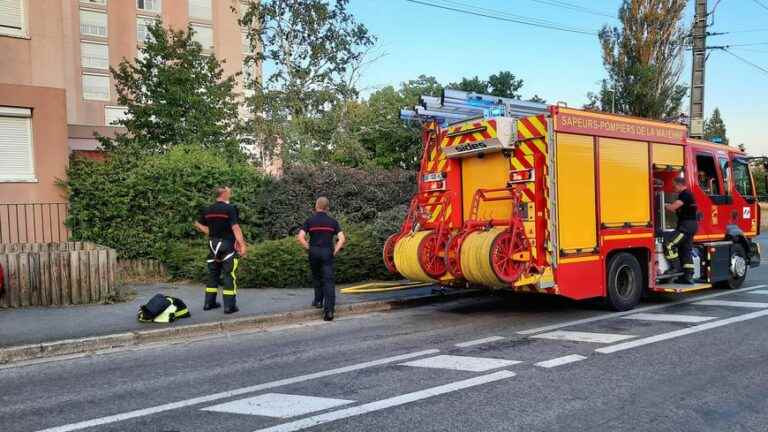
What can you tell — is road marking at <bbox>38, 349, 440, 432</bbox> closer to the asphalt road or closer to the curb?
the asphalt road

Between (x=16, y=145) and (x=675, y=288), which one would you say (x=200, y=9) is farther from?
(x=675, y=288)

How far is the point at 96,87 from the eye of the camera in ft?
149

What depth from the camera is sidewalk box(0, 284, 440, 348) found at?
745cm

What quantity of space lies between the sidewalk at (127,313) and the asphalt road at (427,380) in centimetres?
76

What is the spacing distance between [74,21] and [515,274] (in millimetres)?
45529

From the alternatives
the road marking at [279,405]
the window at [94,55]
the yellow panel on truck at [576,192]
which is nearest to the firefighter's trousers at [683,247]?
the yellow panel on truck at [576,192]

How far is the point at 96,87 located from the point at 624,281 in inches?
1772

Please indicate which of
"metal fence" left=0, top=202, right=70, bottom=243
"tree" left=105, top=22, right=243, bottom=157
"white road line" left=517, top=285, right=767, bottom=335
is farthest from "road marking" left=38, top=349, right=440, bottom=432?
"tree" left=105, top=22, right=243, bottom=157

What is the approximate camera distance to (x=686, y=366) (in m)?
5.84

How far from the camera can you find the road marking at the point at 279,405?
185 inches

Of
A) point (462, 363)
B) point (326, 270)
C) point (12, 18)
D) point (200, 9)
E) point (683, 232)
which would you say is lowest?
point (462, 363)

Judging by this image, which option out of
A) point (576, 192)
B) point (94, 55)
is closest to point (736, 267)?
point (576, 192)

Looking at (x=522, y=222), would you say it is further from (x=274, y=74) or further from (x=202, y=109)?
(x=202, y=109)

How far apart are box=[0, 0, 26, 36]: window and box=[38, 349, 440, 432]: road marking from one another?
11868 millimetres
